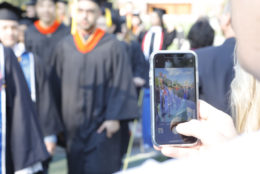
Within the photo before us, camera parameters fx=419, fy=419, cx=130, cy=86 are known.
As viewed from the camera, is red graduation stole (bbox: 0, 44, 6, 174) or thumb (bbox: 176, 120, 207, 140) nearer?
thumb (bbox: 176, 120, 207, 140)

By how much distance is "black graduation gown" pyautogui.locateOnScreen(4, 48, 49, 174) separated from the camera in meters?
3.13

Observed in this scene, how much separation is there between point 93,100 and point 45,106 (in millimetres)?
500

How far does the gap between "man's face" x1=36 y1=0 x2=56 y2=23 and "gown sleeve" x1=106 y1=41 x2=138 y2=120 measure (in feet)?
7.53

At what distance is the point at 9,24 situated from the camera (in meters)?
4.28

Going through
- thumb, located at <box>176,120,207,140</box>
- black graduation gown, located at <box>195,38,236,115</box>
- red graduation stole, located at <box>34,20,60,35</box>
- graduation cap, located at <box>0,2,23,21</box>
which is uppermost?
graduation cap, located at <box>0,2,23,21</box>

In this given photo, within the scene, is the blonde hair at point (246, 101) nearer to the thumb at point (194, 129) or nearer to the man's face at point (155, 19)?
the thumb at point (194, 129)

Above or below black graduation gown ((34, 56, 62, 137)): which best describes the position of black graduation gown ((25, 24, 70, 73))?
above

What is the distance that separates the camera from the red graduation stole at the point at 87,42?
14.5 ft

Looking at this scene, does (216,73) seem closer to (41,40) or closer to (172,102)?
(172,102)

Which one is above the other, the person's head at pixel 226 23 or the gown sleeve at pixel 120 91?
the person's head at pixel 226 23

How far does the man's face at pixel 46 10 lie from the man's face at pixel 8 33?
81.2 inches

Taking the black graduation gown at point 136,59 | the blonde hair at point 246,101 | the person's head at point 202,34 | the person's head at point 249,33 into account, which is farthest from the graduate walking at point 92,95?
the person's head at point 249,33

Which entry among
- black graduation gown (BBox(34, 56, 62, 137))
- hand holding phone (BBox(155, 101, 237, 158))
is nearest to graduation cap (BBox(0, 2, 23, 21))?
black graduation gown (BBox(34, 56, 62, 137))

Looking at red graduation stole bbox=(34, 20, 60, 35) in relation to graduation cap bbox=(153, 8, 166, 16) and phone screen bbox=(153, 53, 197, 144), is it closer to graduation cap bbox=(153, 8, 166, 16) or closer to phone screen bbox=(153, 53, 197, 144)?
graduation cap bbox=(153, 8, 166, 16)
